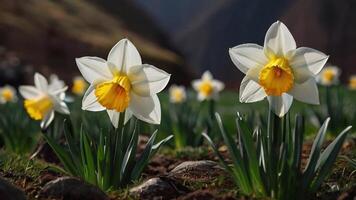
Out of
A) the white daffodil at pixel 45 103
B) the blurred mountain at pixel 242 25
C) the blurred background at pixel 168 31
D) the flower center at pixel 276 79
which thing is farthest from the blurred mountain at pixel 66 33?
the flower center at pixel 276 79

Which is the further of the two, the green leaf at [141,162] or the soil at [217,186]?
the green leaf at [141,162]

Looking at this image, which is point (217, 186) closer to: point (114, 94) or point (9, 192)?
point (114, 94)

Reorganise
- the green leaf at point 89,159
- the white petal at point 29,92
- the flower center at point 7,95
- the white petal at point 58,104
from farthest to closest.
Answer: the flower center at point 7,95 → the white petal at point 29,92 → the white petal at point 58,104 → the green leaf at point 89,159

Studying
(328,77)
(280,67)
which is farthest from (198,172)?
(328,77)

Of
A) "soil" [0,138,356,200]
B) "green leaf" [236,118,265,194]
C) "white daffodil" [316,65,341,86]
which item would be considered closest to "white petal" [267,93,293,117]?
"green leaf" [236,118,265,194]

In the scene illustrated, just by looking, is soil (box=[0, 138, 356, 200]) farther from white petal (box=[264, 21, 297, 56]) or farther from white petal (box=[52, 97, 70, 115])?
white petal (box=[52, 97, 70, 115])

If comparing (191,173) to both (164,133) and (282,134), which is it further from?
(164,133)

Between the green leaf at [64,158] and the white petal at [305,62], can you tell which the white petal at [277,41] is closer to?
the white petal at [305,62]
